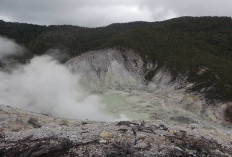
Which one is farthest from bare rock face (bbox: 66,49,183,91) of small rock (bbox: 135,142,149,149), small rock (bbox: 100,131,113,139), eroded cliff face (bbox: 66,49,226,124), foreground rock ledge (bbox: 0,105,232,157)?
small rock (bbox: 135,142,149,149)

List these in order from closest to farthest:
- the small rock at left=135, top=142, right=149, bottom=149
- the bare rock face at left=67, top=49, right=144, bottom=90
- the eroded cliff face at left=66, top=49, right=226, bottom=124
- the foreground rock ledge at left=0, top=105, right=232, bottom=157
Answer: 1. the foreground rock ledge at left=0, top=105, right=232, bottom=157
2. the small rock at left=135, top=142, right=149, bottom=149
3. the eroded cliff face at left=66, top=49, right=226, bottom=124
4. the bare rock face at left=67, top=49, right=144, bottom=90

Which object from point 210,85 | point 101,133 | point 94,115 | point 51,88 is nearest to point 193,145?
point 101,133

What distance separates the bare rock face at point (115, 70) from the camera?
76438 millimetres

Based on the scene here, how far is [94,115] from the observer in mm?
56094

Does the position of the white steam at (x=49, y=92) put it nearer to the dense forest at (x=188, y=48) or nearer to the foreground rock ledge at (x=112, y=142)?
the dense forest at (x=188, y=48)

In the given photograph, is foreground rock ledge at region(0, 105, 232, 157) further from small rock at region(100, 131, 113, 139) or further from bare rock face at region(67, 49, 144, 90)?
bare rock face at region(67, 49, 144, 90)

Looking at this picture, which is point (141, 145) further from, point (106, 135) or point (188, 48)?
point (188, 48)

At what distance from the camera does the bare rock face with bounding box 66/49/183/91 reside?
251 ft

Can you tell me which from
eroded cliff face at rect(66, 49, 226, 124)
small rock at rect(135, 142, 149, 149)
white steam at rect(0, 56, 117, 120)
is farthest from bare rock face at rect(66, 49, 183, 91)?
Result: small rock at rect(135, 142, 149, 149)

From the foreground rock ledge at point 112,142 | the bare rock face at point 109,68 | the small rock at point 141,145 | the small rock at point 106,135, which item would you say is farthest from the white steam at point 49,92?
the small rock at point 141,145

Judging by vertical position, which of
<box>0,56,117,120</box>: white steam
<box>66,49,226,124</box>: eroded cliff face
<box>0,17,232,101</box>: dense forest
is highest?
<box>0,17,232,101</box>: dense forest

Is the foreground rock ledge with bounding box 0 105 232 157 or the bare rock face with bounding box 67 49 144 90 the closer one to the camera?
the foreground rock ledge with bounding box 0 105 232 157

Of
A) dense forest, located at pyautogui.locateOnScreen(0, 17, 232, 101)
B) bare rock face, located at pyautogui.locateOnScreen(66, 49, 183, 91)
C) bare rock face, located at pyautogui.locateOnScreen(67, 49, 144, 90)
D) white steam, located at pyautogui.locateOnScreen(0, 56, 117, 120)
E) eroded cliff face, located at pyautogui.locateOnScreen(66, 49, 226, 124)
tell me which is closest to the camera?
eroded cliff face, located at pyautogui.locateOnScreen(66, 49, 226, 124)

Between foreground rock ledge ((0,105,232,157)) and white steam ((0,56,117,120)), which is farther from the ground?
foreground rock ledge ((0,105,232,157))
